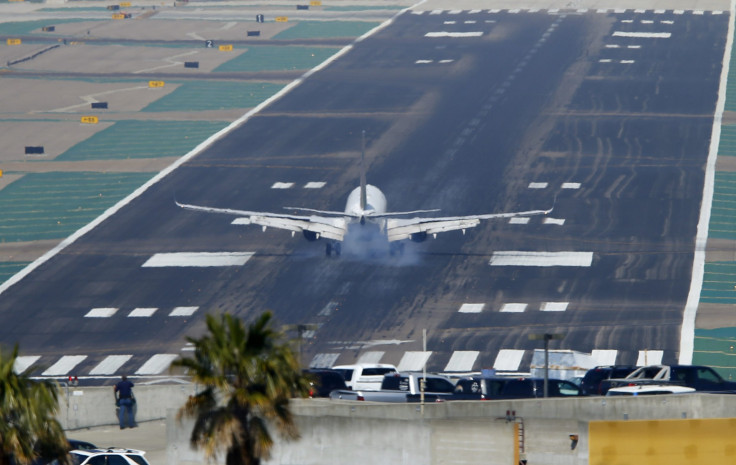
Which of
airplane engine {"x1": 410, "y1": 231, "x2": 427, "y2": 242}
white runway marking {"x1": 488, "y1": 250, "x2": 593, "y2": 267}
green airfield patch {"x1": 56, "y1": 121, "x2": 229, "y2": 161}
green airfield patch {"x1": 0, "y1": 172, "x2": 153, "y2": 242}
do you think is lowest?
white runway marking {"x1": 488, "y1": 250, "x2": 593, "y2": 267}

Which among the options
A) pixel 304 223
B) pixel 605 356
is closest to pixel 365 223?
pixel 304 223

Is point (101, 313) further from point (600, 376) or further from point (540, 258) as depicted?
point (600, 376)

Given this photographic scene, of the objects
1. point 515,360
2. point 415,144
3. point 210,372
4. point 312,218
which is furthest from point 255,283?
point 210,372

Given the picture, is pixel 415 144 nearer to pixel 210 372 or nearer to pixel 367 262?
pixel 367 262

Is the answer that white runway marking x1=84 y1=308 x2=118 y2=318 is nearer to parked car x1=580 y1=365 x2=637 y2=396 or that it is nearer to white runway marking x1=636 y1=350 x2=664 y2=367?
white runway marking x1=636 y1=350 x2=664 y2=367

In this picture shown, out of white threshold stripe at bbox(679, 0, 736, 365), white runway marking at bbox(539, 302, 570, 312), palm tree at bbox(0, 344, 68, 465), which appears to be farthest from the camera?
white runway marking at bbox(539, 302, 570, 312)

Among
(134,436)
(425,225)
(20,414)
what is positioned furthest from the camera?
(425,225)

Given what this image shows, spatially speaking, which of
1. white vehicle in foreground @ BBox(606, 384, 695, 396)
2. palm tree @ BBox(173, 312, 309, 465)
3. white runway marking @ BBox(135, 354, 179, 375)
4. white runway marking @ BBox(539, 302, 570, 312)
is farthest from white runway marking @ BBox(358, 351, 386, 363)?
palm tree @ BBox(173, 312, 309, 465)
